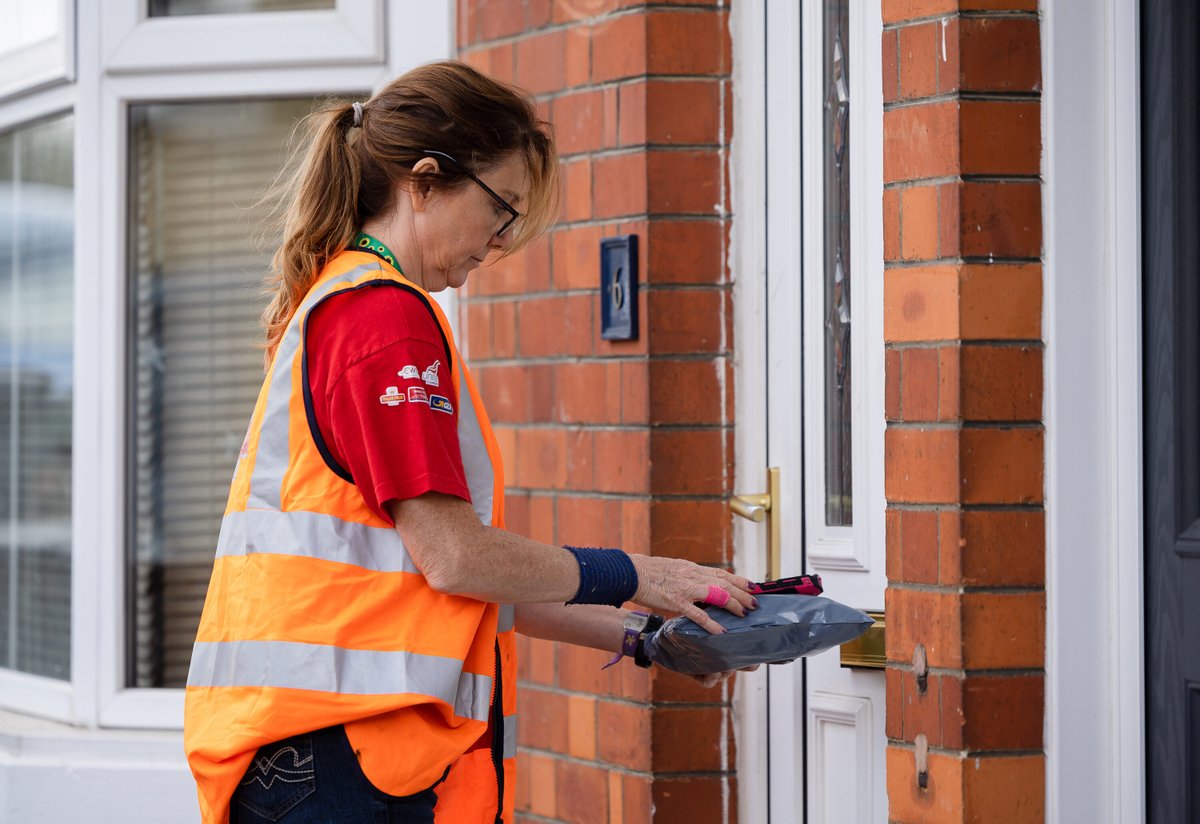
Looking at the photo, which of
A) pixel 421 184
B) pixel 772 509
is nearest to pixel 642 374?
pixel 772 509

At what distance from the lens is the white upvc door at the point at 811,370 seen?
2.68 m

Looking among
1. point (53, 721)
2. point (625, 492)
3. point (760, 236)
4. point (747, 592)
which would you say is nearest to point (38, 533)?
point (53, 721)

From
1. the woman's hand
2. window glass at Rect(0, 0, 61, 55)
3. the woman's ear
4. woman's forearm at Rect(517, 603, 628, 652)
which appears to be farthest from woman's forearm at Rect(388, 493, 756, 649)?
window glass at Rect(0, 0, 61, 55)

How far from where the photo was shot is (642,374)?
2822 mm

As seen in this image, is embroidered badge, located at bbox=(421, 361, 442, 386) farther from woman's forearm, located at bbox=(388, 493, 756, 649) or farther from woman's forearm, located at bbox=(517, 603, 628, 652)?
woman's forearm, located at bbox=(517, 603, 628, 652)

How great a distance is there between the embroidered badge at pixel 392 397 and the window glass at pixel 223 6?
6.73 ft

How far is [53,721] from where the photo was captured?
144 inches

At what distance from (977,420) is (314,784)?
1259 mm

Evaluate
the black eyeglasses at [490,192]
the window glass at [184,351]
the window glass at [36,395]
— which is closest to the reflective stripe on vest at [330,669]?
the black eyeglasses at [490,192]

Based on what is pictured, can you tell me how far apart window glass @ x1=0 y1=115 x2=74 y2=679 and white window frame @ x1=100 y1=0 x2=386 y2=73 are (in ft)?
1.15

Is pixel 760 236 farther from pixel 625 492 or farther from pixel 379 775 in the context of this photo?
pixel 379 775

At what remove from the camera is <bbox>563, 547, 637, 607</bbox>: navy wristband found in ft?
6.30

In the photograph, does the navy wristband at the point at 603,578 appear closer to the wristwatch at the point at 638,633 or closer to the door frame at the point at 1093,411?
the wristwatch at the point at 638,633

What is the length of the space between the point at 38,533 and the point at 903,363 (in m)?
2.57
